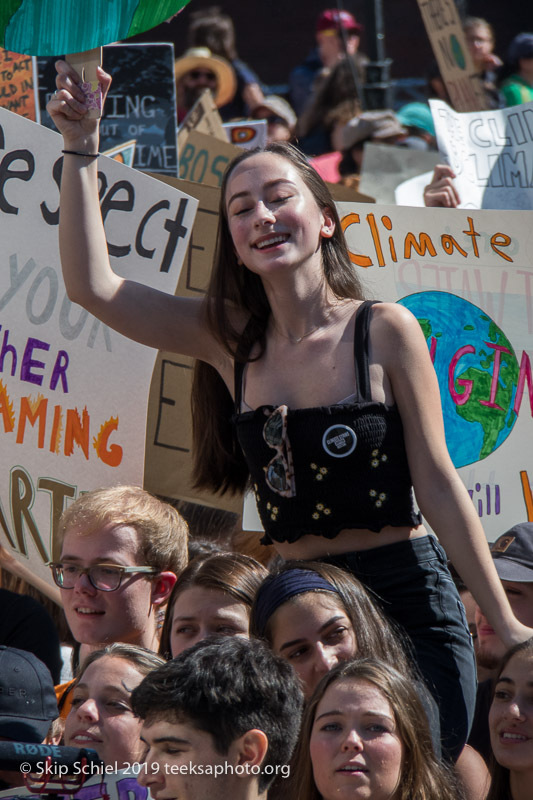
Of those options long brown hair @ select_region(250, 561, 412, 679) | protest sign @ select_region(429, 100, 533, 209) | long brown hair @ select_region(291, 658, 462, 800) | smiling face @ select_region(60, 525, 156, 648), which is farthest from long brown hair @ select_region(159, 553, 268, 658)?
protest sign @ select_region(429, 100, 533, 209)

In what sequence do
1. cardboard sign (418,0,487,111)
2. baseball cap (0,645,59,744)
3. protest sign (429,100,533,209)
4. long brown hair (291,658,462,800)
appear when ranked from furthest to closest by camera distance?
cardboard sign (418,0,487,111), protest sign (429,100,533,209), baseball cap (0,645,59,744), long brown hair (291,658,462,800)

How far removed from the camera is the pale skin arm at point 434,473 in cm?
208

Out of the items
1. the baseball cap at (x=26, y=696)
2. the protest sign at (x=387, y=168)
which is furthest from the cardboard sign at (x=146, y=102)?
the baseball cap at (x=26, y=696)

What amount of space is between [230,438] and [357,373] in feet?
1.29

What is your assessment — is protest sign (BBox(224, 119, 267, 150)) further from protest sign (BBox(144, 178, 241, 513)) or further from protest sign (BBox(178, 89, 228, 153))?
protest sign (BBox(144, 178, 241, 513))

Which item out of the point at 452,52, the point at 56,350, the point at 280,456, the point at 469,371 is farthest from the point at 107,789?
the point at 452,52

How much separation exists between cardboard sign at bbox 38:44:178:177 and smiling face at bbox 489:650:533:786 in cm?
282

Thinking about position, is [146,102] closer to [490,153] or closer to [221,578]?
[490,153]

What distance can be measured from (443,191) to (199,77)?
420cm

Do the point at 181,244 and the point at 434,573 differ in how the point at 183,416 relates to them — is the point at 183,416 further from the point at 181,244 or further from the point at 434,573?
the point at 434,573

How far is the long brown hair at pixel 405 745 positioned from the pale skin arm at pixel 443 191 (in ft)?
7.01

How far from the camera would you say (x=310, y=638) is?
2.20m

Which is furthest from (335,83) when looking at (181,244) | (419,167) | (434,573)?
(434,573)

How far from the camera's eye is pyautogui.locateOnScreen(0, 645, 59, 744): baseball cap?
2.39 meters
